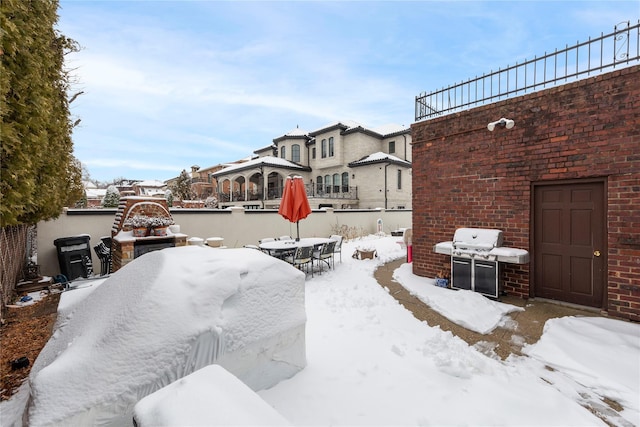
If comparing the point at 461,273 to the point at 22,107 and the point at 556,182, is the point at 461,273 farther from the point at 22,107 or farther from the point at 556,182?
the point at 22,107

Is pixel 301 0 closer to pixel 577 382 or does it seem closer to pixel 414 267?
pixel 414 267

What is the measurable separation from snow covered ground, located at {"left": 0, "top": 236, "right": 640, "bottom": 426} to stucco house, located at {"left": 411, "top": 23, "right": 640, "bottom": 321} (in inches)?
33.9

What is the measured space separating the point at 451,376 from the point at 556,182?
4080mm

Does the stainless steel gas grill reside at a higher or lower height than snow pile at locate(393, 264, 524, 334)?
higher

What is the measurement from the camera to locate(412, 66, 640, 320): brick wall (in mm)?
4047

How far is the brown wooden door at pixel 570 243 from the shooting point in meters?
4.40

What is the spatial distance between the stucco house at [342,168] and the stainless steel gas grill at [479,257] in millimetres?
16052

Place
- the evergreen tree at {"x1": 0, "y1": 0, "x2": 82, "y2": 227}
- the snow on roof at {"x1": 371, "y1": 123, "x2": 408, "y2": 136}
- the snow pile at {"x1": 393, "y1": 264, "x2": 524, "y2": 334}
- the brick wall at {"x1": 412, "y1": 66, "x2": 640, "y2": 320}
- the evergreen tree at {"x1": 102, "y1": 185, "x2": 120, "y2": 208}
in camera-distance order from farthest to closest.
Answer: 1. the snow on roof at {"x1": 371, "y1": 123, "x2": 408, "y2": 136}
2. the evergreen tree at {"x1": 102, "y1": 185, "x2": 120, "y2": 208}
3. the snow pile at {"x1": 393, "y1": 264, "x2": 524, "y2": 334}
4. the brick wall at {"x1": 412, "y1": 66, "x2": 640, "y2": 320}
5. the evergreen tree at {"x1": 0, "y1": 0, "x2": 82, "y2": 227}

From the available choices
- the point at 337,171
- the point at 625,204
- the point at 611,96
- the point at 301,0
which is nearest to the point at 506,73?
the point at 611,96

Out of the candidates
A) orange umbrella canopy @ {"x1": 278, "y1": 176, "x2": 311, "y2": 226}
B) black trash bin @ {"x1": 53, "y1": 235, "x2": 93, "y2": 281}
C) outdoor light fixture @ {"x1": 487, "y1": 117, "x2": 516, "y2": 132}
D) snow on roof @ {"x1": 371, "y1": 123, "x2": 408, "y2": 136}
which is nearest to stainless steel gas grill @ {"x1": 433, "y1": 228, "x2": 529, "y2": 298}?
outdoor light fixture @ {"x1": 487, "y1": 117, "x2": 516, "y2": 132}

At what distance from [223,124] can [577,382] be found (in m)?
24.2

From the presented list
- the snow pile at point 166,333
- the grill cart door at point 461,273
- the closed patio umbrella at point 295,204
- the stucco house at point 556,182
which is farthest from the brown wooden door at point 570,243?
the closed patio umbrella at point 295,204

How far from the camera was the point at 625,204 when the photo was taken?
4051mm

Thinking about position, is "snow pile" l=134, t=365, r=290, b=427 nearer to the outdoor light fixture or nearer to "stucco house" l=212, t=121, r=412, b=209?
the outdoor light fixture
